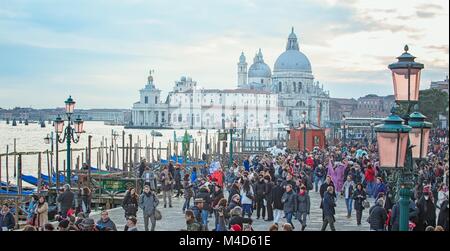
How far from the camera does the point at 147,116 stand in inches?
2156

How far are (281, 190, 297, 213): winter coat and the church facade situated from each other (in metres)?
21.8

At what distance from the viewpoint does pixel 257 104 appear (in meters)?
41.2

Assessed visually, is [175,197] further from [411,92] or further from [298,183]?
[411,92]

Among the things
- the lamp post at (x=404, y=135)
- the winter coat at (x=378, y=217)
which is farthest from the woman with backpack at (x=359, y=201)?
the lamp post at (x=404, y=135)

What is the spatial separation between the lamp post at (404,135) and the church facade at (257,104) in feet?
80.9

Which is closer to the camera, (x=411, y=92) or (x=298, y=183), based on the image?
(x=411, y=92)

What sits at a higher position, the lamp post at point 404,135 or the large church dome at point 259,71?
the large church dome at point 259,71

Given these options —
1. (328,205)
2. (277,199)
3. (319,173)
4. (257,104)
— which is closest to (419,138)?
(328,205)

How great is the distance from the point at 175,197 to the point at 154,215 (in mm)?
4164

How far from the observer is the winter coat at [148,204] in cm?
645

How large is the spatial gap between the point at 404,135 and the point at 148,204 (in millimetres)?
3451

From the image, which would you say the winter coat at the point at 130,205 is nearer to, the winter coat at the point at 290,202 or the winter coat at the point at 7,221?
the winter coat at the point at 7,221

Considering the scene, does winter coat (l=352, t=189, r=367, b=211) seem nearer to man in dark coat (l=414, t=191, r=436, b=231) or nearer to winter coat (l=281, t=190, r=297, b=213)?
winter coat (l=281, t=190, r=297, b=213)
